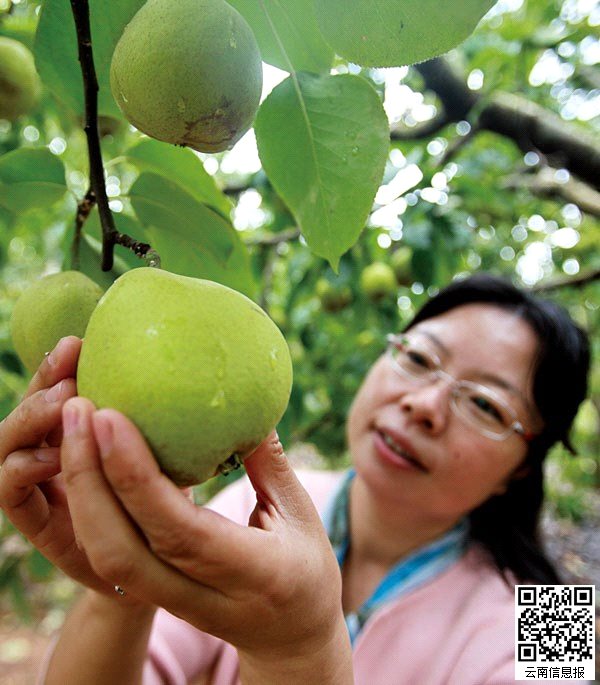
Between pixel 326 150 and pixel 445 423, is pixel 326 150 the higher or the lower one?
the higher one

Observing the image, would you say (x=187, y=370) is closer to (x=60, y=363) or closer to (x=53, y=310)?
(x=60, y=363)

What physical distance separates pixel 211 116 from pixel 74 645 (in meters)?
1.07

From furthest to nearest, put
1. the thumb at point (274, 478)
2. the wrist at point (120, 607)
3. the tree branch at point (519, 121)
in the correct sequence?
the tree branch at point (519, 121) → the wrist at point (120, 607) → the thumb at point (274, 478)

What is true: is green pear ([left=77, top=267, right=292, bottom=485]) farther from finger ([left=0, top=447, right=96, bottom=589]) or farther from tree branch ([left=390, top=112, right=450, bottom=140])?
tree branch ([left=390, top=112, right=450, bottom=140])

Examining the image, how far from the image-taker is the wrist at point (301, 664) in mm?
757

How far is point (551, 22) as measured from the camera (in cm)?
251

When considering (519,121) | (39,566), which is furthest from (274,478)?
(519,121)

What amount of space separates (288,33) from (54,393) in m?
0.52

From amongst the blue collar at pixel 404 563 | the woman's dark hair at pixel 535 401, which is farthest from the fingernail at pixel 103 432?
the woman's dark hair at pixel 535 401

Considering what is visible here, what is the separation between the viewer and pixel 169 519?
508mm

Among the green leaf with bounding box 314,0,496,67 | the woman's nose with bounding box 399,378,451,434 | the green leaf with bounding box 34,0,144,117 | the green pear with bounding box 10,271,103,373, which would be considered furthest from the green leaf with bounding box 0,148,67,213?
the woman's nose with bounding box 399,378,451,434

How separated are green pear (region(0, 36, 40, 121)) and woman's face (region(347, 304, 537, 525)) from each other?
126cm

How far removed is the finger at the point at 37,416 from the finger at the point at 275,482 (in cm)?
23

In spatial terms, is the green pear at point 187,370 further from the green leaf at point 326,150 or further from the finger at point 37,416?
the green leaf at point 326,150
